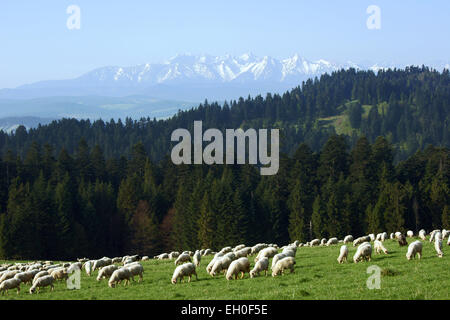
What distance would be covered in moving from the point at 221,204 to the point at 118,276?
2355 inches

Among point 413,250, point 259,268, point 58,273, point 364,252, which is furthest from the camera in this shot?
point 58,273

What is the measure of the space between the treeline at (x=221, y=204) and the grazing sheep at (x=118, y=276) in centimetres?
5491

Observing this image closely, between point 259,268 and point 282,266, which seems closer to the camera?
point 282,266

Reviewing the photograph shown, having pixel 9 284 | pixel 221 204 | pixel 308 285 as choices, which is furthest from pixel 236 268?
pixel 221 204

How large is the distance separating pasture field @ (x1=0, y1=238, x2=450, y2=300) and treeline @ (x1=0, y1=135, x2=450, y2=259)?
52.4 metres

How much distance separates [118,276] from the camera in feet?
95.8

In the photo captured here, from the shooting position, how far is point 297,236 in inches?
3489

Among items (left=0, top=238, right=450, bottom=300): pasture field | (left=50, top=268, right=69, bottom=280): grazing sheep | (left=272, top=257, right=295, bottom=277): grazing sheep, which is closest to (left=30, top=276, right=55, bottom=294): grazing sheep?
(left=0, top=238, right=450, bottom=300): pasture field

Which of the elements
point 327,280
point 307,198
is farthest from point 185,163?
point 327,280

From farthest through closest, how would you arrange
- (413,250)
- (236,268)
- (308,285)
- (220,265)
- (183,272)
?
1. (220,265)
2. (413,250)
3. (183,272)
4. (236,268)
5. (308,285)

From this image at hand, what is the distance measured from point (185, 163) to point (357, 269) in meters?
89.5

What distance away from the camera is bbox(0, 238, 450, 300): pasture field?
21.0m

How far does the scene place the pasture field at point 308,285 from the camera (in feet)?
68.7

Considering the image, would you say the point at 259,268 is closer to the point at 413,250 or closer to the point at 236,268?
the point at 236,268
